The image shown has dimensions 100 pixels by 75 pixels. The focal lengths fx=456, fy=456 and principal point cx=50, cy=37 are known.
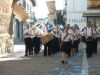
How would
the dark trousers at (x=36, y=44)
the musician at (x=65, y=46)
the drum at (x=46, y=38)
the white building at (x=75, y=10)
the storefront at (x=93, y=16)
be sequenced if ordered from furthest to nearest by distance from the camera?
the white building at (x=75, y=10), the storefront at (x=93, y=16), the dark trousers at (x=36, y=44), the drum at (x=46, y=38), the musician at (x=65, y=46)

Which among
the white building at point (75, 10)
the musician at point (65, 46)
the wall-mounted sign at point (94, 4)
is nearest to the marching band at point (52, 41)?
the musician at point (65, 46)

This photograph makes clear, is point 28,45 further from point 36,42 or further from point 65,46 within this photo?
point 65,46

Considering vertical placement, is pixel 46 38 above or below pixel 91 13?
below

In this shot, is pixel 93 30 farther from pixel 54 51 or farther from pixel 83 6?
pixel 83 6

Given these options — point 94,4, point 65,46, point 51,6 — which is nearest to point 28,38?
point 65,46

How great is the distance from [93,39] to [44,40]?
9.65ft

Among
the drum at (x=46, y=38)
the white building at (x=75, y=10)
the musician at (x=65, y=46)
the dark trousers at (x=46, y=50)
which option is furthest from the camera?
the white building at (x=75, y=10)

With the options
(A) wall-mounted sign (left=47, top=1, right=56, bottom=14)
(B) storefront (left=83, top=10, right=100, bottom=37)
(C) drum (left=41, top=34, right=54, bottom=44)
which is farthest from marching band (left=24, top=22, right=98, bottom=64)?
(B) storefront (left=83, top=10, right=100, bottom=37)

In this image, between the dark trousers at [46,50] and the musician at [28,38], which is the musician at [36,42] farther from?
the musician at [28,38]

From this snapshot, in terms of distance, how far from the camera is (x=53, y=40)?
28094 millimetres

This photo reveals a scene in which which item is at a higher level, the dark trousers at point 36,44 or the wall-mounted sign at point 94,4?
the wall-mounted sign at point 94,4

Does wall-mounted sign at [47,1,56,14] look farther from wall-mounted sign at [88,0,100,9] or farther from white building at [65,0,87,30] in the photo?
white building at [65,0,87,30]

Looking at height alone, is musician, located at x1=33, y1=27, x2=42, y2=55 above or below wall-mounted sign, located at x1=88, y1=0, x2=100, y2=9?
below

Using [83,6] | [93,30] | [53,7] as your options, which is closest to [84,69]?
[93,30]
